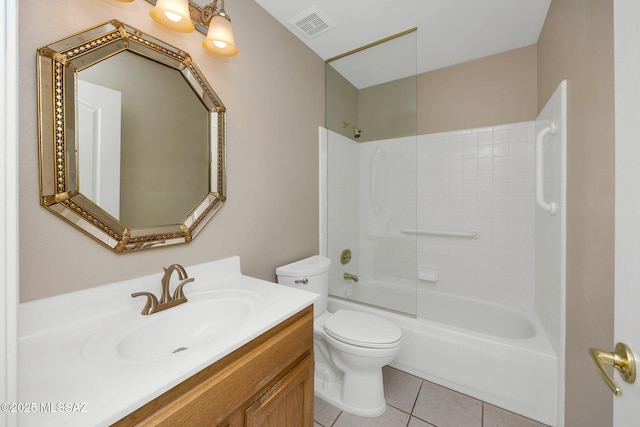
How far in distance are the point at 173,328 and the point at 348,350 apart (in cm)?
91

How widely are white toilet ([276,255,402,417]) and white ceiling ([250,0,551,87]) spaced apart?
5.24 ft

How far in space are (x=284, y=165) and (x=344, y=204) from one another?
2.39 ft

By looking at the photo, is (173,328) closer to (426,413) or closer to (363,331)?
(363,331)

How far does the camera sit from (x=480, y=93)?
223 cm

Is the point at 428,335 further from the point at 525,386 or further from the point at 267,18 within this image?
the point at 267,18

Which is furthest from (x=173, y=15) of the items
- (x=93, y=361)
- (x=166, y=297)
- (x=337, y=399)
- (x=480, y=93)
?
(x=480, y=93)

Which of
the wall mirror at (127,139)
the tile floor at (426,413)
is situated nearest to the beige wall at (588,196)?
the tile floor at (426,413)

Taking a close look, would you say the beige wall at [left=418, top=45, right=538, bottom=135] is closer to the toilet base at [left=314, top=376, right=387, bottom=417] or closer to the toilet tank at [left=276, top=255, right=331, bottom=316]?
the toilet tank at [left=276, top=255, right=331, bottom=316]

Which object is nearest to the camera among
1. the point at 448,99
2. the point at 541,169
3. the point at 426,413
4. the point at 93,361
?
the point at 93,361

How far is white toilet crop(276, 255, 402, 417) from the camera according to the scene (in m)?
1.44

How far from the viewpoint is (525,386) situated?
146 centimetres

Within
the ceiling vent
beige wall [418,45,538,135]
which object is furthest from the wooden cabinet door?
beige wall [418,45,538,135]

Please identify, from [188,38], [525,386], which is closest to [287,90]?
[188,38]

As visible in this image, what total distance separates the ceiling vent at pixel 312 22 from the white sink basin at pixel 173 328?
5.61 ft
